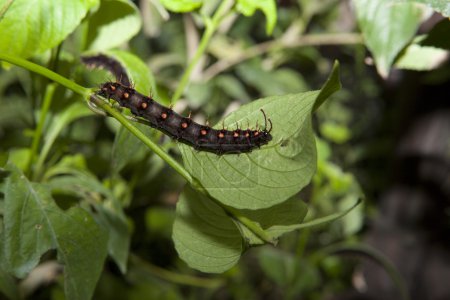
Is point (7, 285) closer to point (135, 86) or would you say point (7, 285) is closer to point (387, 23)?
point (135, 86)

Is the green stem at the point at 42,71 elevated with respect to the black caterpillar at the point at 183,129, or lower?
elevated

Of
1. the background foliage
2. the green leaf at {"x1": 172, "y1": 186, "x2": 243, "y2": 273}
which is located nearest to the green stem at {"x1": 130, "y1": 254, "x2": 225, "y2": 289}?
the background foliage

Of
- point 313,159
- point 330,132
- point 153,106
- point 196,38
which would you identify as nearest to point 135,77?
point 153,106

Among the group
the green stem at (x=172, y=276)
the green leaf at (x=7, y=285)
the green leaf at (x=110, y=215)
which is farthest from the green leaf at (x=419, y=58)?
the green stem at (x=172, y=276)

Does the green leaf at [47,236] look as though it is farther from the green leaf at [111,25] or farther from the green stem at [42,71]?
the green leaf at [111,25]

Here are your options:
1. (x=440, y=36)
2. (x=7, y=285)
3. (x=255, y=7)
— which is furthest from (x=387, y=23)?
(x=7, y=285)
